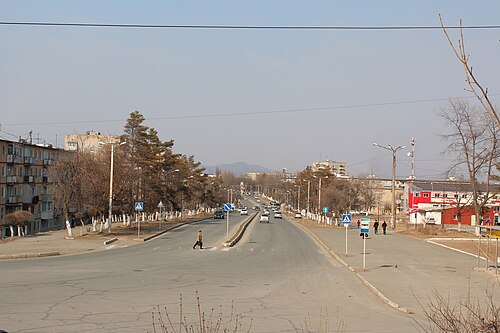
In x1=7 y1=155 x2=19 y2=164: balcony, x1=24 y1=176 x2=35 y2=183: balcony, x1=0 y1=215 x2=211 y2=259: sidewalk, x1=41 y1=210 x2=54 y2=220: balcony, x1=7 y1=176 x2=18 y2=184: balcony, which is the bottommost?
x1=0 y1=215 x2=211 y2=259: sidewalk

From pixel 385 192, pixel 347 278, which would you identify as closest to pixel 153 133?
pixel 347 278

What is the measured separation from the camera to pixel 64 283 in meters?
20.8

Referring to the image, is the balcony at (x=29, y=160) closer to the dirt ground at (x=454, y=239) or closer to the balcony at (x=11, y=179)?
the balcony at (x=11, y=179)

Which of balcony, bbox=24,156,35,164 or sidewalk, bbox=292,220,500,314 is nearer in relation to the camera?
sidewalk, bbox=292,220,500,314

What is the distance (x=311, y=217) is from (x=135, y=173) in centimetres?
5330

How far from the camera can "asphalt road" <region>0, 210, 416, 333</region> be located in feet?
46.7

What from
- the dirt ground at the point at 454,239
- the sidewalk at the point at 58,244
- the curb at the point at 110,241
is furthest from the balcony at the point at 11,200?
the dirt ground at the point at 454,239

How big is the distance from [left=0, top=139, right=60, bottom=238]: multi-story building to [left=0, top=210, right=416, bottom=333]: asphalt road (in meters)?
40.8

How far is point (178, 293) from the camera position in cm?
1911

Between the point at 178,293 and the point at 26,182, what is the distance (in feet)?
209

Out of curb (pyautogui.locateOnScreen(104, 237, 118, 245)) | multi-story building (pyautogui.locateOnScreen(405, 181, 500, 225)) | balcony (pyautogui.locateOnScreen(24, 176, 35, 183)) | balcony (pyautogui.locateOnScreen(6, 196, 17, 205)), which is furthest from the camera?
multi-story building (pyautogui.locateOnScreen(405, 181, 500, 225))

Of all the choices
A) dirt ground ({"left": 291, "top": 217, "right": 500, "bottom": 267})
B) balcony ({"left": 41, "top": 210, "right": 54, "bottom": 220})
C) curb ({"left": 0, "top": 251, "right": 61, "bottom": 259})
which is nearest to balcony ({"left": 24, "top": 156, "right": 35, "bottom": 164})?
balcony ({"left": 41, "top": 210, "right": 54, "bottom": 220})

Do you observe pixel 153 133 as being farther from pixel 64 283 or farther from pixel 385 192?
pixel 385 192

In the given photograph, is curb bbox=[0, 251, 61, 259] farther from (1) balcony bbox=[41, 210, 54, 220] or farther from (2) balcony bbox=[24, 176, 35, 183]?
(1) balcony bbox=[41, 210, 54, 220]
